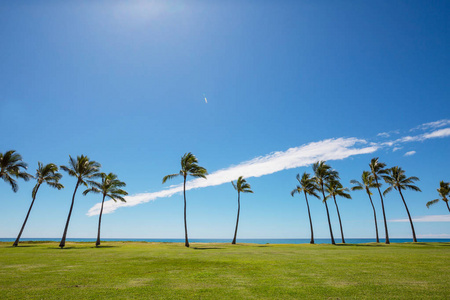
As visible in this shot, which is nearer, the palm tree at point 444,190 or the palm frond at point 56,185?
the palm frond at point 56,185

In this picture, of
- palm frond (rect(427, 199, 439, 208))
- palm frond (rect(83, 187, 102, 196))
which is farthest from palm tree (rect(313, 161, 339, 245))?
palm frond (rect(83, 187, 102, 196))

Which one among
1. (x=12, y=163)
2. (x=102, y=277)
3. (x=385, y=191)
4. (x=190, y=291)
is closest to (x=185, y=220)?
(x=12, y=163)

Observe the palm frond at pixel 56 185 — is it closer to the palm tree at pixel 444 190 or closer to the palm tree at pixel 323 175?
the palm tree at pixel 323 175

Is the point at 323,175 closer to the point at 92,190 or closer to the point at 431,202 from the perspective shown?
the point at 431,202

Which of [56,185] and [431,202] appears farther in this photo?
[431,202]

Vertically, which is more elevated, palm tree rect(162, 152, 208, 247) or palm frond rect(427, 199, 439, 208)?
palm tree rect(162, 152, 208, 247)

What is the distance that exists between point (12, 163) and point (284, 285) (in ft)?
144

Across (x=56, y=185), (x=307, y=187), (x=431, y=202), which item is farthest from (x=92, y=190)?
(x=431, y=202)

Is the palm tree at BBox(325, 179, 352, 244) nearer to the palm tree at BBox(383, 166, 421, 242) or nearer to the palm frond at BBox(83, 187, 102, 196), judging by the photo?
the palm tree at BBox(383, 166, 421, 242)

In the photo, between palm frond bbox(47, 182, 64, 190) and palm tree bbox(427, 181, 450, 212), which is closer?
palm frond bbox(47, 182, 64, 190)

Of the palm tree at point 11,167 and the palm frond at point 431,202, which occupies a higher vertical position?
the palm tree at point 11,167

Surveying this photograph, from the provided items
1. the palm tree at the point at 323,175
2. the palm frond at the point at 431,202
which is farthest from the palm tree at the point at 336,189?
the palm frond at the point at 431,202

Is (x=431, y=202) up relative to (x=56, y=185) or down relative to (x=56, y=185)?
down

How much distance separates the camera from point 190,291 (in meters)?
7.67
